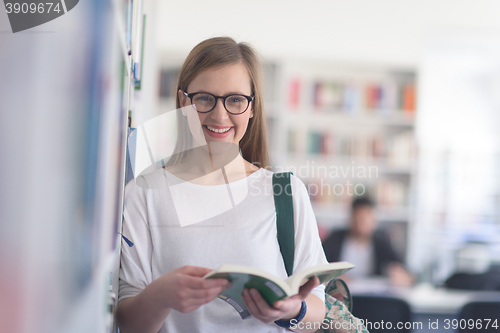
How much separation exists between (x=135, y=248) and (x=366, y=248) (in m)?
2.70

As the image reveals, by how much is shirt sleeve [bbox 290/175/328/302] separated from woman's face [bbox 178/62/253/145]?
20cm

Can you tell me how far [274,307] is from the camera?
723 mm

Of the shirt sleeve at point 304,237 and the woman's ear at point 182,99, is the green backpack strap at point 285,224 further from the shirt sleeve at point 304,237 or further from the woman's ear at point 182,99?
the woman's ear at point 182,99

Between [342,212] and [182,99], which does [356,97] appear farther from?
[182,99]

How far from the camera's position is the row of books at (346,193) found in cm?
382

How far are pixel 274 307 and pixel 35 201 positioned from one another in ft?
1.67

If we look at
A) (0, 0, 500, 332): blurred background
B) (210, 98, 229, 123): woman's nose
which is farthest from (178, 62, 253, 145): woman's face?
(0, 0, 500, 332): blurred background

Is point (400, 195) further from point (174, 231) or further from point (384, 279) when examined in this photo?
point (174, 231)

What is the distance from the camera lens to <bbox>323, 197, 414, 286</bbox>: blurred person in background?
3109mm

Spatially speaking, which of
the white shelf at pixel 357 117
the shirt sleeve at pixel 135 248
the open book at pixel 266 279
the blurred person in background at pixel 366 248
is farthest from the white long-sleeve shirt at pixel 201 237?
the white shelf at pixel 357 117

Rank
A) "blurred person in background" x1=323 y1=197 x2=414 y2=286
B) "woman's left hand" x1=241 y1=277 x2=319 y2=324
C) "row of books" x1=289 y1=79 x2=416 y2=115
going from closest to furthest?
1. "woman's left hand" x1=241 y1=277 x2=319 y2=324
2. "blurred person in background" x1=323 y1=197 x2=414 y2=286
3. "row of books" x1=289 y1=79 x2=416 y2=115

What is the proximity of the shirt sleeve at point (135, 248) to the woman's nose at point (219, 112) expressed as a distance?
0.23 meters

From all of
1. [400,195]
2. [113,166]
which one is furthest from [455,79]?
[113,166]

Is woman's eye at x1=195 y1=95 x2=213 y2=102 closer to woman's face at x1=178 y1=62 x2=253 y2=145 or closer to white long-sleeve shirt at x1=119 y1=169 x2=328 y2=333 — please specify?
woman's face at x1=178 y1=62 x2=253 y2=145
